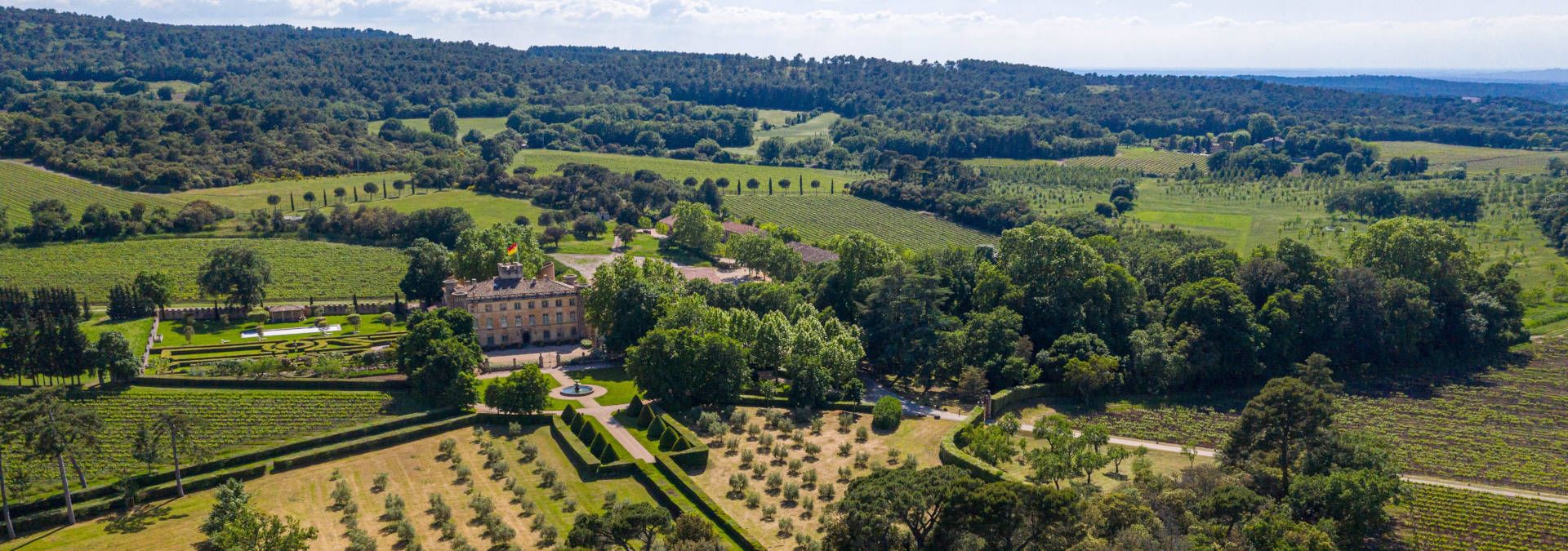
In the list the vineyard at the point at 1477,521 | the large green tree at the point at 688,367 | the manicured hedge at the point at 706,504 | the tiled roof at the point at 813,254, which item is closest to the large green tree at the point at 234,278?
the large green tree at the point at 688,367

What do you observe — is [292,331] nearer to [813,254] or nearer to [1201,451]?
[813,254]

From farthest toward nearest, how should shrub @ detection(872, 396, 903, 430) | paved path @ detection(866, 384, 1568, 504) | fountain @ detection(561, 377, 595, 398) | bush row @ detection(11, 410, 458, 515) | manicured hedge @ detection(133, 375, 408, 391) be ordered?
fountain @ detection(561, 377, 595, 398) → manicured hedge @ detection(133, 375, 408, 391) → shrub @ detection(872, 396, 903, 430) → paved path @ detection(866, 384, 1568, 504) → bush row @ detection(11, 410, 458, 515)

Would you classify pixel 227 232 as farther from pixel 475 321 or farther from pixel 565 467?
pixel 565 467

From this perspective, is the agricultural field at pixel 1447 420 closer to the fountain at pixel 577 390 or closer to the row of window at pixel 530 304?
the fountain at pixel 577 390

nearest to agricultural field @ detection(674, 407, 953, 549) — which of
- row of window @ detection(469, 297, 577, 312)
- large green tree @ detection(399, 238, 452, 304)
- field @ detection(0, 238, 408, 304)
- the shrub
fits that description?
the shrub

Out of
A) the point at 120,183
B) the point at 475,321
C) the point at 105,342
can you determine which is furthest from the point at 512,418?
the point at 120,183

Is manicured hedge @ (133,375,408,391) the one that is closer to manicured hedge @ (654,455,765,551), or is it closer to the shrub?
manicured hedge @ (654,455,765,551)

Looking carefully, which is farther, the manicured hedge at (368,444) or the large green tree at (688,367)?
the large green tree at (688,367)
